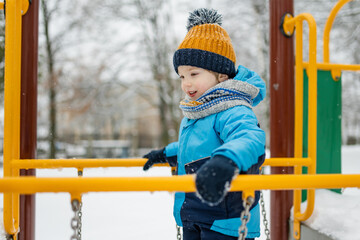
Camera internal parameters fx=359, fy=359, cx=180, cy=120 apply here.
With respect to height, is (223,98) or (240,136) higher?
(223,98)

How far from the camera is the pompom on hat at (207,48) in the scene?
1628mm

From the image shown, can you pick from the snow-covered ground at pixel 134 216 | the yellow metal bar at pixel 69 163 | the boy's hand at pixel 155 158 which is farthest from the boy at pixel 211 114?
the snow-covered ground at pixel 134 216

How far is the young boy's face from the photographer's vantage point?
1632mm

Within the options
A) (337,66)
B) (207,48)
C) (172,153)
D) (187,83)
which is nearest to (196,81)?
(187,83)

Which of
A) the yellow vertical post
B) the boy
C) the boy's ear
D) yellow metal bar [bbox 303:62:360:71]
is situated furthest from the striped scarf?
yellow metal bar [bbox 303:62:360:71]

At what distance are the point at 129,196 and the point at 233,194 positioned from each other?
3194 mm

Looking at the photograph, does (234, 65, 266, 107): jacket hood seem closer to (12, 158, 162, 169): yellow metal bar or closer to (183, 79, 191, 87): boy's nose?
(183, 79, 191, 87): boy's nose

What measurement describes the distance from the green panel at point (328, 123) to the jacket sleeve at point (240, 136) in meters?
1.43

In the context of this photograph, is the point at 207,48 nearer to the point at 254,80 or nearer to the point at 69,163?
the point at 254,80

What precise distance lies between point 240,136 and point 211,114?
319 millimetres

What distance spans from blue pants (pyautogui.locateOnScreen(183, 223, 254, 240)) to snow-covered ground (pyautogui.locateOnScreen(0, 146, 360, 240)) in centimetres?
77

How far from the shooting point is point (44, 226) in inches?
134

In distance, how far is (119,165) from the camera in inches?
79.0

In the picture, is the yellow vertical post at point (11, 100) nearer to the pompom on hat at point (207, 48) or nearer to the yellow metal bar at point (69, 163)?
the yellow metal bar at point (69, 163)
